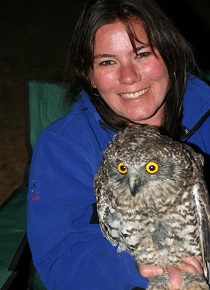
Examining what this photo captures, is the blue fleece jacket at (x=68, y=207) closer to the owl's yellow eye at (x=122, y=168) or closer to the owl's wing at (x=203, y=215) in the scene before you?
the owl's wing at (x=203, y=215)

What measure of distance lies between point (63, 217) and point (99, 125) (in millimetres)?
490

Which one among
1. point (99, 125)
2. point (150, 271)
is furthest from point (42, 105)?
point (150, 271)

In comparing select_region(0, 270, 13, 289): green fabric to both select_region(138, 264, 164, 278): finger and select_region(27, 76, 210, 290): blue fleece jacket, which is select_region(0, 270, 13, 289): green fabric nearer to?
select_region(27, 76, 210, 290): blue fleece jacket

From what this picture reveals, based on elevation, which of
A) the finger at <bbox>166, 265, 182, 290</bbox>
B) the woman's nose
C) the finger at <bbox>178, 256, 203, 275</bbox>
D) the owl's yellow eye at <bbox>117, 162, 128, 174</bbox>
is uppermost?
the woman's nose

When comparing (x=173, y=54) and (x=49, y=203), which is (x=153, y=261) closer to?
(x=49, y=203)

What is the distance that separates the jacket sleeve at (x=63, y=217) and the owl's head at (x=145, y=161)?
14.7 inches

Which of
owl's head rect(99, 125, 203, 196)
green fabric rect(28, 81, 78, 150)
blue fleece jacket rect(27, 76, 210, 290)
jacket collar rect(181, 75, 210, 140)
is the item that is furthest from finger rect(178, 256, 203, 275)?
green fabric rect(28, 81, 78, 150)

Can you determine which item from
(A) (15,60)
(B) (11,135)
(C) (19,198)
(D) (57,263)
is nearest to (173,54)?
(D) (57,263)

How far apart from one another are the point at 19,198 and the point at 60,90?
80 cm

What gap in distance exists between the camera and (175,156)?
6.04 ft

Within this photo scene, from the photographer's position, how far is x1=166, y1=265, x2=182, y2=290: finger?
201 cm

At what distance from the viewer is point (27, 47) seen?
8211 millimetres

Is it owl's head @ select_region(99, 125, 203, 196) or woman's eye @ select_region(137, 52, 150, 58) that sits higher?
woman's eye @ select_region(137, 52, 150, 58)

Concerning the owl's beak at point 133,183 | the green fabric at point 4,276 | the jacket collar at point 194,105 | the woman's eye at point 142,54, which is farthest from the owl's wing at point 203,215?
the green fabric at point 4,276
